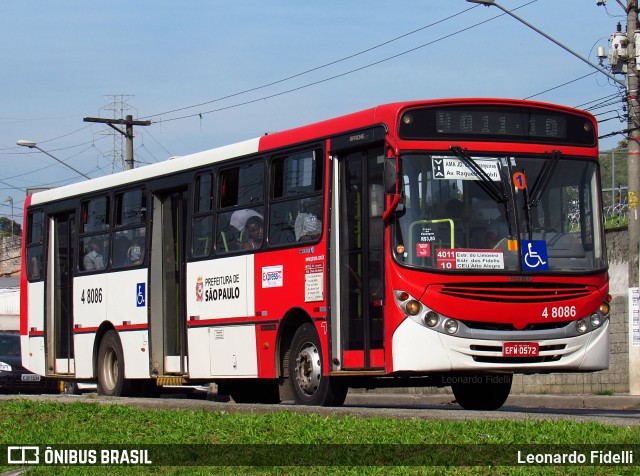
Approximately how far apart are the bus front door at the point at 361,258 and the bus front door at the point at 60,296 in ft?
25.2

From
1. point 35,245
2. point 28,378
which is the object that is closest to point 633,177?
point 35,245

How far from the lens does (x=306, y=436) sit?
956 cm

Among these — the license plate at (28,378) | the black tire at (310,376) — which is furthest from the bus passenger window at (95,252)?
the license plate at (28,378)

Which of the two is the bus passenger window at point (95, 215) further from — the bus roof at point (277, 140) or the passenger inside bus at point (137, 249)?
the passenger inside bus at point (137, 249)

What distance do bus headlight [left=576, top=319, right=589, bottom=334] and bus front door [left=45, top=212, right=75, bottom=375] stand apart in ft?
32.0

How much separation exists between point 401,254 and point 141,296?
6278 mm

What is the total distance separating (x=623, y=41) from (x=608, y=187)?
6421 mm

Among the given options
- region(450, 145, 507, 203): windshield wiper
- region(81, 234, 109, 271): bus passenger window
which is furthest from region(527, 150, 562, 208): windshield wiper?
region(81, 234, 109, 271): bus passenger window

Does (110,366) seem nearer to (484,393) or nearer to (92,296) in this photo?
(92,296)

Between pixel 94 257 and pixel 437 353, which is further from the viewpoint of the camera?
pixel 94 257

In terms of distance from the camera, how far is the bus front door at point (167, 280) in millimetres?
18062

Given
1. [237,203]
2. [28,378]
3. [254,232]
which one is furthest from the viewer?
[28,378]

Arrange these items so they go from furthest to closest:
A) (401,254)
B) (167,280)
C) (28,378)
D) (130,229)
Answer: (28,378), (130,229), (167,280), (401,254)

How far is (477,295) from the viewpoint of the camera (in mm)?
13320
